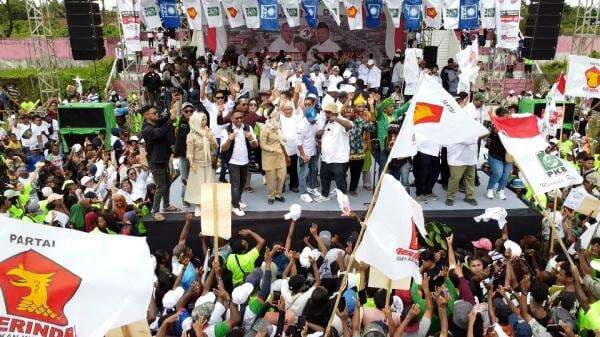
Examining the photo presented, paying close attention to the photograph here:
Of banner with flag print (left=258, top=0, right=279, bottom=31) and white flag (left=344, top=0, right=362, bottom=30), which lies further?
banner with flag print (left=258, top=0, right=279, bottom=31)

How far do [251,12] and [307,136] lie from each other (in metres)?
8.81

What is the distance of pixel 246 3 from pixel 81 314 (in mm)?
13126

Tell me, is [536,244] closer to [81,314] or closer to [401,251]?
[401,251]

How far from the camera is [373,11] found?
631 inches

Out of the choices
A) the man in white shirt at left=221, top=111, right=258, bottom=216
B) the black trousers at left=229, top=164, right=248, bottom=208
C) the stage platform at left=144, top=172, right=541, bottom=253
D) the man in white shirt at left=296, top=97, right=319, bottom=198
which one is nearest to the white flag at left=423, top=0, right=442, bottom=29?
the stage platform at left=144, top=172, right=541, bottom=253

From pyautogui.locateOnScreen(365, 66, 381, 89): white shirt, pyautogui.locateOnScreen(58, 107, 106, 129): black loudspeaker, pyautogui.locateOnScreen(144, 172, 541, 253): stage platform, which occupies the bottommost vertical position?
pyautogui.locateOnScreen(144, 172, 541, 253): stage platform

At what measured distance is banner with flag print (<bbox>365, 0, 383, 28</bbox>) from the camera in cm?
1591

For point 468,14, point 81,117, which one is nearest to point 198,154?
point 81,117

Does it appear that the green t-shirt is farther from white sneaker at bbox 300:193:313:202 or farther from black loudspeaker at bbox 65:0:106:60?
black loudspeaker at bbox 65:0:106:60

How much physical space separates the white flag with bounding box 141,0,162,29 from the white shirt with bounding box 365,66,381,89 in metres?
6.03

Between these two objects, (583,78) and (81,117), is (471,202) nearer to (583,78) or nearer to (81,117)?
(583,78)

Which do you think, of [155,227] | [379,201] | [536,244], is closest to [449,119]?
[379,201]

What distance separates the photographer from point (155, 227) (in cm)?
751

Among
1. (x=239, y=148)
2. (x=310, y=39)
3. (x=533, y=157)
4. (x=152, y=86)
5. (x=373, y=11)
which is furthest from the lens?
(x=310, y=39)
